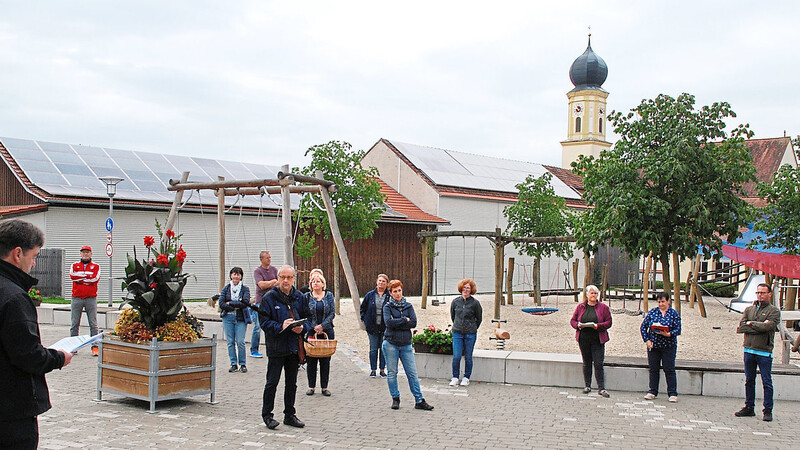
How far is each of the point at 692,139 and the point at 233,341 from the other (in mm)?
10488

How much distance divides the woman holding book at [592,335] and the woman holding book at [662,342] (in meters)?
0.55

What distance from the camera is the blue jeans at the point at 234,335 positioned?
38.2 feet

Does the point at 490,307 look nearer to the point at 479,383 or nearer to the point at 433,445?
the point at 479,383

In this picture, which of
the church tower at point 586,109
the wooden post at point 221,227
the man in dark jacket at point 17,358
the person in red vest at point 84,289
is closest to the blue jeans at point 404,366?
the man in dark jacket at point 17,358

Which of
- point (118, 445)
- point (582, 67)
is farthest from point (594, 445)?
point (582, 67)

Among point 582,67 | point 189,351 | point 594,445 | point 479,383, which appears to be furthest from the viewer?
point 582,67

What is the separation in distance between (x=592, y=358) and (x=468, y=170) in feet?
90.5

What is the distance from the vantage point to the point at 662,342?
10.1 metres

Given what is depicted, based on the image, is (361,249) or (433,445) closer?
(433,445)

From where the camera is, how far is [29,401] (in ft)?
13.3

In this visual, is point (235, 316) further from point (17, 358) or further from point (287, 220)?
point (17, 358)

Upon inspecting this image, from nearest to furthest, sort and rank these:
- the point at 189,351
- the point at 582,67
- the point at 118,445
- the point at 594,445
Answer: the point at 118,445 < the point at 594,445 < the point at 189,351 < the point at 582,67

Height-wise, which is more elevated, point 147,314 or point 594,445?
point 147,314

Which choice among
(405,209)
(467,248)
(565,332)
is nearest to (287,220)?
(565,332)
